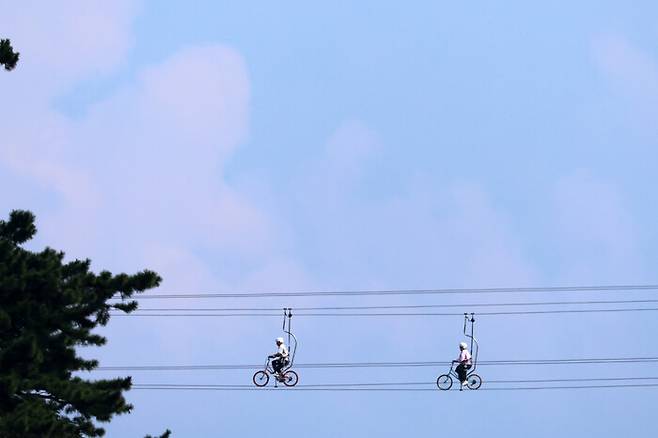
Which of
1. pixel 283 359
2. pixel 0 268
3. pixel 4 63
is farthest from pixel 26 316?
pixel 283 359

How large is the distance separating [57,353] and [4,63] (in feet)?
27.2

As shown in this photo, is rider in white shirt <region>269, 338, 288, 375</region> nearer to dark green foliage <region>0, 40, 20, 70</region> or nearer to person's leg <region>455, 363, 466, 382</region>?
person's leg <region>455, 363, 466, 382</region>

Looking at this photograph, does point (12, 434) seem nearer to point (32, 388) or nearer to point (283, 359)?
point (32, 388)

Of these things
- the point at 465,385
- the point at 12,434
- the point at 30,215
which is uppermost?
the point at 465,385

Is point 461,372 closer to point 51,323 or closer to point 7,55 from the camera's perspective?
point 51,323

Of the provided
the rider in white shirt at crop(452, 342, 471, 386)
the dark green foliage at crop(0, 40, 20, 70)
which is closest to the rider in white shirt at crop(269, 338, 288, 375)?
the rider in white shirt at crop(452, 342, 471, 386)

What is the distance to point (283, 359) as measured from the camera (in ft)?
201

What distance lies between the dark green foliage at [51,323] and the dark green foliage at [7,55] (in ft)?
16.4

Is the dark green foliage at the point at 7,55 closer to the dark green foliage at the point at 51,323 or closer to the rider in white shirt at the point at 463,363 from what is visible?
the dark green foliage at the point at 51,323

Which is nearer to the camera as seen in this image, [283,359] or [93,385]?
[93,385]

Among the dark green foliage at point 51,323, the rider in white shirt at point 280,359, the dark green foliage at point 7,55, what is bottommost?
the dark green foliage at point 51,323

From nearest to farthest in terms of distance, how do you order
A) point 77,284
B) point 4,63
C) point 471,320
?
1. point 4,63
2. point 77,284
3. point 471,320

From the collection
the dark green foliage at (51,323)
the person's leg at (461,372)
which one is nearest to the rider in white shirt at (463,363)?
the person's leg at (461,372)

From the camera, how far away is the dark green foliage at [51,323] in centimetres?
4231
